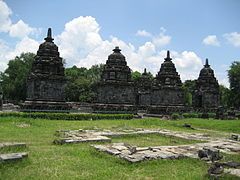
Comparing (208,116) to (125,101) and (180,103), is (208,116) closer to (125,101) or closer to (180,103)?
(180,103)

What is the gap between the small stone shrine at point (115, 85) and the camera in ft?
91.0

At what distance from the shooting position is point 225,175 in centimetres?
689

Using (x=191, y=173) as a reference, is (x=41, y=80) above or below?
above

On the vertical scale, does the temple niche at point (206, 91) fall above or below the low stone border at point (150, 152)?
above

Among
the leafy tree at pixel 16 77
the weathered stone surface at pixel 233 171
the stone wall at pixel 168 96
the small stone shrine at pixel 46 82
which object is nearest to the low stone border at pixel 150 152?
the weathered stone surface at pixel 233 171

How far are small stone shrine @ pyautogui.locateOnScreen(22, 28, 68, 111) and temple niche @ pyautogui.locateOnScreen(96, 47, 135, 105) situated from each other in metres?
3.94

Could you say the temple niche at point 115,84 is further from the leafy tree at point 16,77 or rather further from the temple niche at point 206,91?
the leafy tree at point 16,77

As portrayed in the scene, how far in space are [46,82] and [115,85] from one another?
644 cm

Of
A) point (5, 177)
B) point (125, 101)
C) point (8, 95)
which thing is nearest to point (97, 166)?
point (5, 177)

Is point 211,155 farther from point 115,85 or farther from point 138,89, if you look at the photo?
point 138,89

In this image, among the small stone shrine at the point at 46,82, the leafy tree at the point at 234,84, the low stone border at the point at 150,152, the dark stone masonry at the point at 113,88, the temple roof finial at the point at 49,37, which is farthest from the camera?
the leafy tree at the point at 234,84

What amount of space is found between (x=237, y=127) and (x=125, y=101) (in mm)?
11090

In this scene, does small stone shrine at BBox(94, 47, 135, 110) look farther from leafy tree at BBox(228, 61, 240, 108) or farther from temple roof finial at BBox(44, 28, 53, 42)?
leafy tree at BBox(228, 61, 240, 108)

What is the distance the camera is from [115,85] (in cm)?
2794
